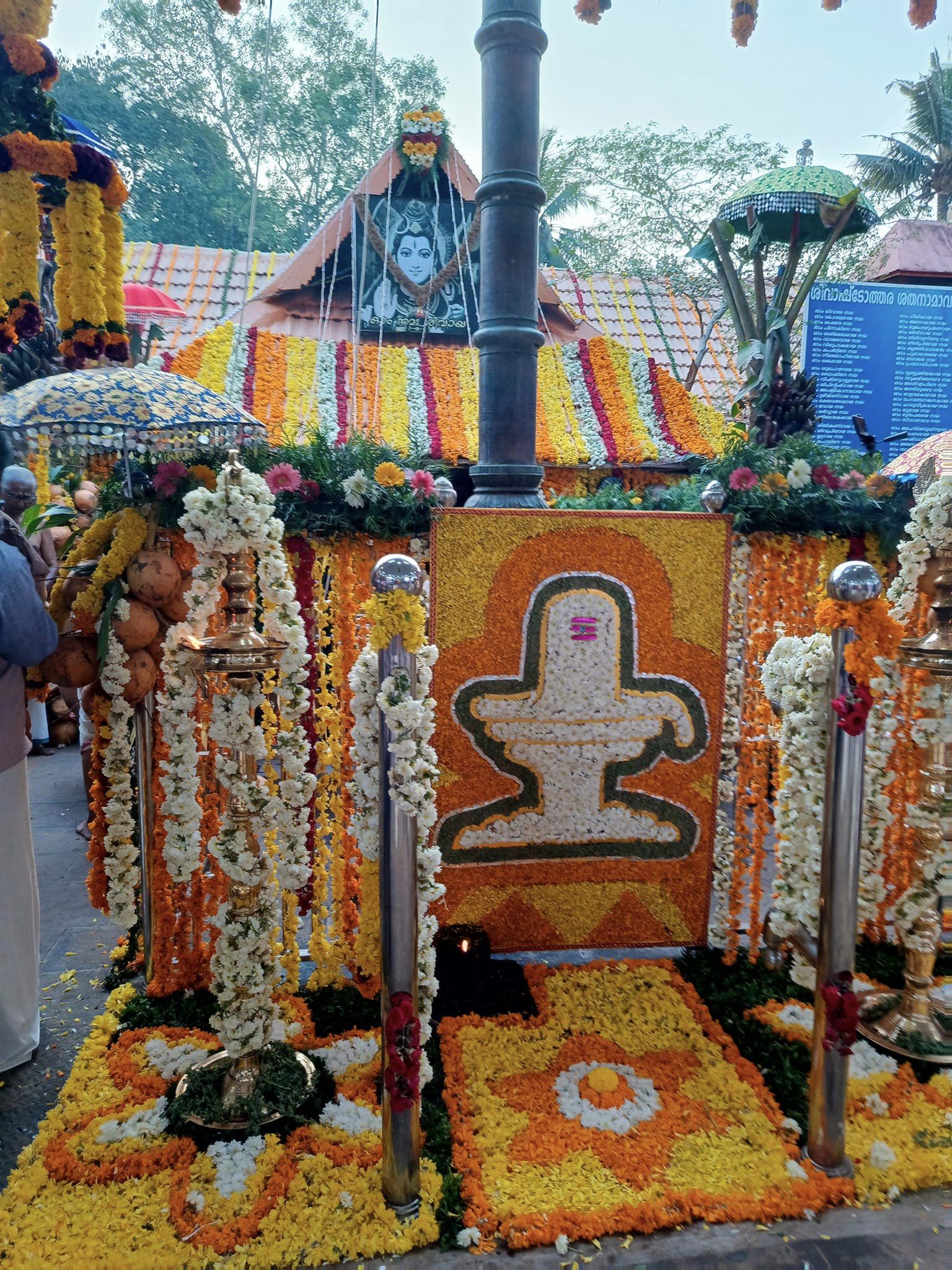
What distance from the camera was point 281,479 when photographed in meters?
2.98

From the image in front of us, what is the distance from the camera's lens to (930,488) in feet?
9.71

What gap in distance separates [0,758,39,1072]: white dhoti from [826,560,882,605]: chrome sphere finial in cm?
277

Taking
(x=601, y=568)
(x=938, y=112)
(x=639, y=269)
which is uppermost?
(x=938, y=112)

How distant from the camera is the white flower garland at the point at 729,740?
347 cm

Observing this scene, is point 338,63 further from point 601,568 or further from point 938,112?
point 601,568

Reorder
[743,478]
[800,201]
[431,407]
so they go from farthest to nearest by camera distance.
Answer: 1. [431,407]
2. [800,201]
3. [743,478]

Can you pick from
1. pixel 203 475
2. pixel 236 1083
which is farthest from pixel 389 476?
pixel 236 1083

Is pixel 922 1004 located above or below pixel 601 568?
below

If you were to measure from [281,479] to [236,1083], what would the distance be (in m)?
2.11

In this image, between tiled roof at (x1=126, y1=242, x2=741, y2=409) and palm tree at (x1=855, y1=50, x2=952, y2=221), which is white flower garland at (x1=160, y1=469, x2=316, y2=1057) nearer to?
tiled roof at (x1=126, y1=242, x2=741, y2=409)

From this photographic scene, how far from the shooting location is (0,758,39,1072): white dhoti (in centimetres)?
279

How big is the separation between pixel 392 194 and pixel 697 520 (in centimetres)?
740

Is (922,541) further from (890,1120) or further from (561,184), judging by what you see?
(561,184)

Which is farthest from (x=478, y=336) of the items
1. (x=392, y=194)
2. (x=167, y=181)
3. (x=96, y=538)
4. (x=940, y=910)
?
(x=167, y=181)
